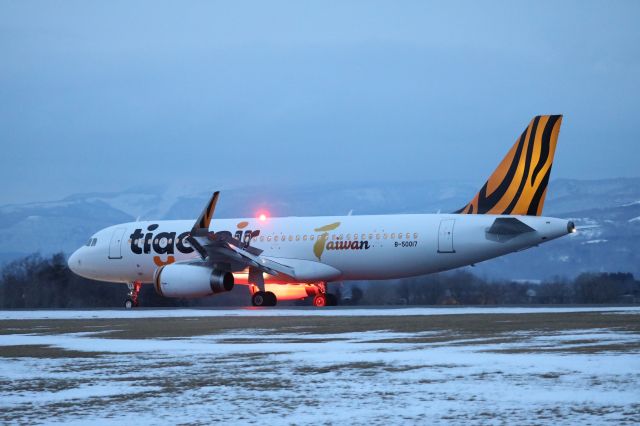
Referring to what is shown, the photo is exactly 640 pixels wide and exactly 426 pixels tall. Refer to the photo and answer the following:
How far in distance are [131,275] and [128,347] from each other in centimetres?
2703

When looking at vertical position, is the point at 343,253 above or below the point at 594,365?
above

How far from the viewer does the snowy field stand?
29.8 feet

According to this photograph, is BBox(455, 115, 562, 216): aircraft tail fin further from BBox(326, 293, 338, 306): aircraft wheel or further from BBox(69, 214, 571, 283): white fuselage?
BBox(326, 293, 338, 306): aircraft wheel

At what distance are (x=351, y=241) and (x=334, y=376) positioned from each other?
1047 inches

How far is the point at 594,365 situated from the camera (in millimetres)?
12039

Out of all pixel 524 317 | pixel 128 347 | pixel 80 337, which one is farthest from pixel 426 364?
pixel 524 317

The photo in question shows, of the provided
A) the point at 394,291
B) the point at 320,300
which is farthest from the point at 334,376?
the point at 394,291

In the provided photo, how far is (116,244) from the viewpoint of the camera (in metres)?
43.7

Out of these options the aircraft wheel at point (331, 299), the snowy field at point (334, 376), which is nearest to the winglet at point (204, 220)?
the aircraft wheel at point (331, 299)

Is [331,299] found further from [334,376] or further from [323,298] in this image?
[334,376]

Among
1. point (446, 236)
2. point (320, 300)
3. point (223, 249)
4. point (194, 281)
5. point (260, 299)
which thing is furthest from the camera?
point (320, 300)

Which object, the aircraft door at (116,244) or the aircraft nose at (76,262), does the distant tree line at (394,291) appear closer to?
the aircraft door at (116,244)

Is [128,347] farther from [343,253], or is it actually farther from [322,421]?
[343,253]

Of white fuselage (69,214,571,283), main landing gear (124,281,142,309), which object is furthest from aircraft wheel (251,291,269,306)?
main landing gear (124,281,142,309)
